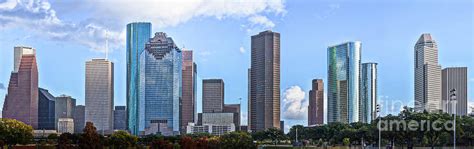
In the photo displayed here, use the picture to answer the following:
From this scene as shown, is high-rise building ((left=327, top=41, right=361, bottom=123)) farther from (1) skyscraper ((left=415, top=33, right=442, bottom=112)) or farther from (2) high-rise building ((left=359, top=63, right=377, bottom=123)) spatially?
(1) skyscraper ((left=415, top=33, right=442, bottom=112))

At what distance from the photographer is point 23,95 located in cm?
18750

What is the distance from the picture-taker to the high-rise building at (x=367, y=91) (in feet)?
569

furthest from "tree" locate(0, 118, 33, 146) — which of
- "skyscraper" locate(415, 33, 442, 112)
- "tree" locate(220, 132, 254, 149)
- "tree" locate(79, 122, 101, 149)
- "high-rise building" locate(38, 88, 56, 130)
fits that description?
"high-rise building" locate(38, 88, 56, 130)

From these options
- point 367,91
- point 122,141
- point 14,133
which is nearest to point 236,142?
point 122,141

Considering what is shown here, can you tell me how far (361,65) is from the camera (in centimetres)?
19475

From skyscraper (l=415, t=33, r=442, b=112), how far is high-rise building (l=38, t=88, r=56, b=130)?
324 ft

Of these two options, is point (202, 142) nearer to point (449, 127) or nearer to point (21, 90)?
point (449, 127)

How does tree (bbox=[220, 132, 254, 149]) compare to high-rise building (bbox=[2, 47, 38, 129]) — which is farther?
high-rise building (bbox=[2, 47, 38, 129])

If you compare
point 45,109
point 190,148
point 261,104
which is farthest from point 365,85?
point 190,148

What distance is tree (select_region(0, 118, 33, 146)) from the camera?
5772 centimetres

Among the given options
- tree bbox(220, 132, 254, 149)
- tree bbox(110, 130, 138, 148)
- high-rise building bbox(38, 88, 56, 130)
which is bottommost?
high-rise building bbox(38, 88, 56, 130)

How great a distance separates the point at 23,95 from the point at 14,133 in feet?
442

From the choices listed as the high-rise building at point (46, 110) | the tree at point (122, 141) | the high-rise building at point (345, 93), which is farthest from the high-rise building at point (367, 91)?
the tree at point (122, 141)

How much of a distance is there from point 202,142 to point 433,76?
10253cm
